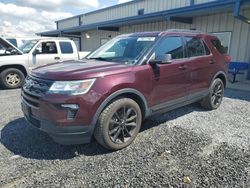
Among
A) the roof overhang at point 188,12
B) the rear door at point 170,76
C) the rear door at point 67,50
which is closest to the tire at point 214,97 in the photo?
the rear door at point 170,76

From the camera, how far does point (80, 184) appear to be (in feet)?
9.09

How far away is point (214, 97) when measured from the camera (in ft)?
18.7

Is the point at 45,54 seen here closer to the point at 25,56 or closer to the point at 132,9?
the point at 25,56

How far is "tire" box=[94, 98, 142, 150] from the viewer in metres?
3.35

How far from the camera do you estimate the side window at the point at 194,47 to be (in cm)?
475

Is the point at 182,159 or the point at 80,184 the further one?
the point at 182,159

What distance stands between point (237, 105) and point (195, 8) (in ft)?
16.9

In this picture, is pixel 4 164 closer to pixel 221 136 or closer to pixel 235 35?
pixel 221 136

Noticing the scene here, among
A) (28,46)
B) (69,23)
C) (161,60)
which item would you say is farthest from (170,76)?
(69,23)

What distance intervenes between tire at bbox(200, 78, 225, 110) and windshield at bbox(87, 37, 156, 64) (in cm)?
227

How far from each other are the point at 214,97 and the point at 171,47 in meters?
2.11

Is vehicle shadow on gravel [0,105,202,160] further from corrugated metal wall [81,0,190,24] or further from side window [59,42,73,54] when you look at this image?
corrugated metal wall [81,0,190,24]

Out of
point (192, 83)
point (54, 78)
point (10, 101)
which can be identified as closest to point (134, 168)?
point (54, 78)

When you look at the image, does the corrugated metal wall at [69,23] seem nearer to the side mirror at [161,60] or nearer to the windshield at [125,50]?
the windshield at [125,50]
